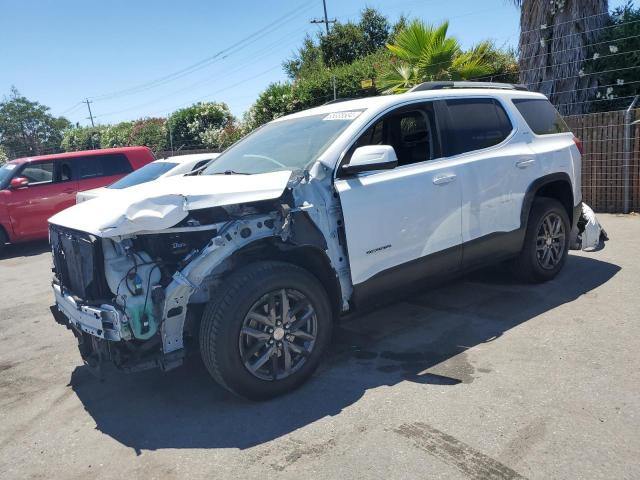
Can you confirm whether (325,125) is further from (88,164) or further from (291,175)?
(88,164)

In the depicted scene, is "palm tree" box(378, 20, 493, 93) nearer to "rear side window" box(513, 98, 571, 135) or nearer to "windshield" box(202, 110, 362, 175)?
"rear side window" box(513, 98, 571, 135)

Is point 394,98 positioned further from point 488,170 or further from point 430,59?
point 430,59

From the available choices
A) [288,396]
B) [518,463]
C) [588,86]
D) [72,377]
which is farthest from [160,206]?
[588,86]

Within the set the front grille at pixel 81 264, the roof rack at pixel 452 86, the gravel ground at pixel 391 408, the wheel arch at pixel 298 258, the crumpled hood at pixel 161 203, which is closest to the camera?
the gravel ground at pixel 391 408

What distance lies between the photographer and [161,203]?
327cm

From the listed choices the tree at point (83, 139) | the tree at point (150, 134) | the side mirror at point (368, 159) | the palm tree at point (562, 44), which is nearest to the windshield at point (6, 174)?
the side mirror at point (368, 159)

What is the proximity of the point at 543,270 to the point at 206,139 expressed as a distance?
60.6ft

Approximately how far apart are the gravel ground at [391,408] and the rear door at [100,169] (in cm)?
652

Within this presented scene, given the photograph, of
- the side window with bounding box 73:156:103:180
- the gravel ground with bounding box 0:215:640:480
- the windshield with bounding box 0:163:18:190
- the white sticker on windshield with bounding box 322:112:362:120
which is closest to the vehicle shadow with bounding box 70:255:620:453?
the gravel ground with bounding box 0:215:640:480

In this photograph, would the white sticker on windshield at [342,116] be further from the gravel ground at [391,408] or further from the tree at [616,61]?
the tree at [616,61]

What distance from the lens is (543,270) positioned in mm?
5488

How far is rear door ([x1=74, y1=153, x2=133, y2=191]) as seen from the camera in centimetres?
1102

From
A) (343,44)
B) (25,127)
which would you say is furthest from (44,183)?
(25,127)

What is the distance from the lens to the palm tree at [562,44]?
33.4 feet
